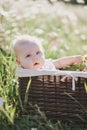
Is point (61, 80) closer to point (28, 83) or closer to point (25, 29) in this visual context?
point (28, 83)

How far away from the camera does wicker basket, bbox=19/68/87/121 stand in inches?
159

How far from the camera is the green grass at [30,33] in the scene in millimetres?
4059

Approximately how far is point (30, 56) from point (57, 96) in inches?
13.5

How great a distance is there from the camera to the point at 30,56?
4.20 metres

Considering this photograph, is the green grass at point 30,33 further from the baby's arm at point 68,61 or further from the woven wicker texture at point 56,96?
the baby's arm at point 68,61

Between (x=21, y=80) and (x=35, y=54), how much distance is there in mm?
206

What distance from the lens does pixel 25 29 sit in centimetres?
600

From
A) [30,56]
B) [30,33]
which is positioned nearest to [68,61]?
[30,56]

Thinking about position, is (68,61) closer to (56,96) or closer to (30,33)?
(56,96)

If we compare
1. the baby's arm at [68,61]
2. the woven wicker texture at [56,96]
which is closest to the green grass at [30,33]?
the woven wicker texture at [56,96]

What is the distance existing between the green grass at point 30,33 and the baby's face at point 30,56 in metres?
0.13

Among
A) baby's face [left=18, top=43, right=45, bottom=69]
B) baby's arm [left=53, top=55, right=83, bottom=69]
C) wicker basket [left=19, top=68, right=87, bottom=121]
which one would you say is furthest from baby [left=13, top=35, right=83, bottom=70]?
baby's arm [left=53, top=55, right=83, bottom=69]

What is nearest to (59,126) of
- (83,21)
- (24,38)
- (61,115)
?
(61,115)

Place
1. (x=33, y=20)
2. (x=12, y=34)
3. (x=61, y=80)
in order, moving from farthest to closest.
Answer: (x=33, y=20)
(x=12, y=34)
(x=61, y=80)
